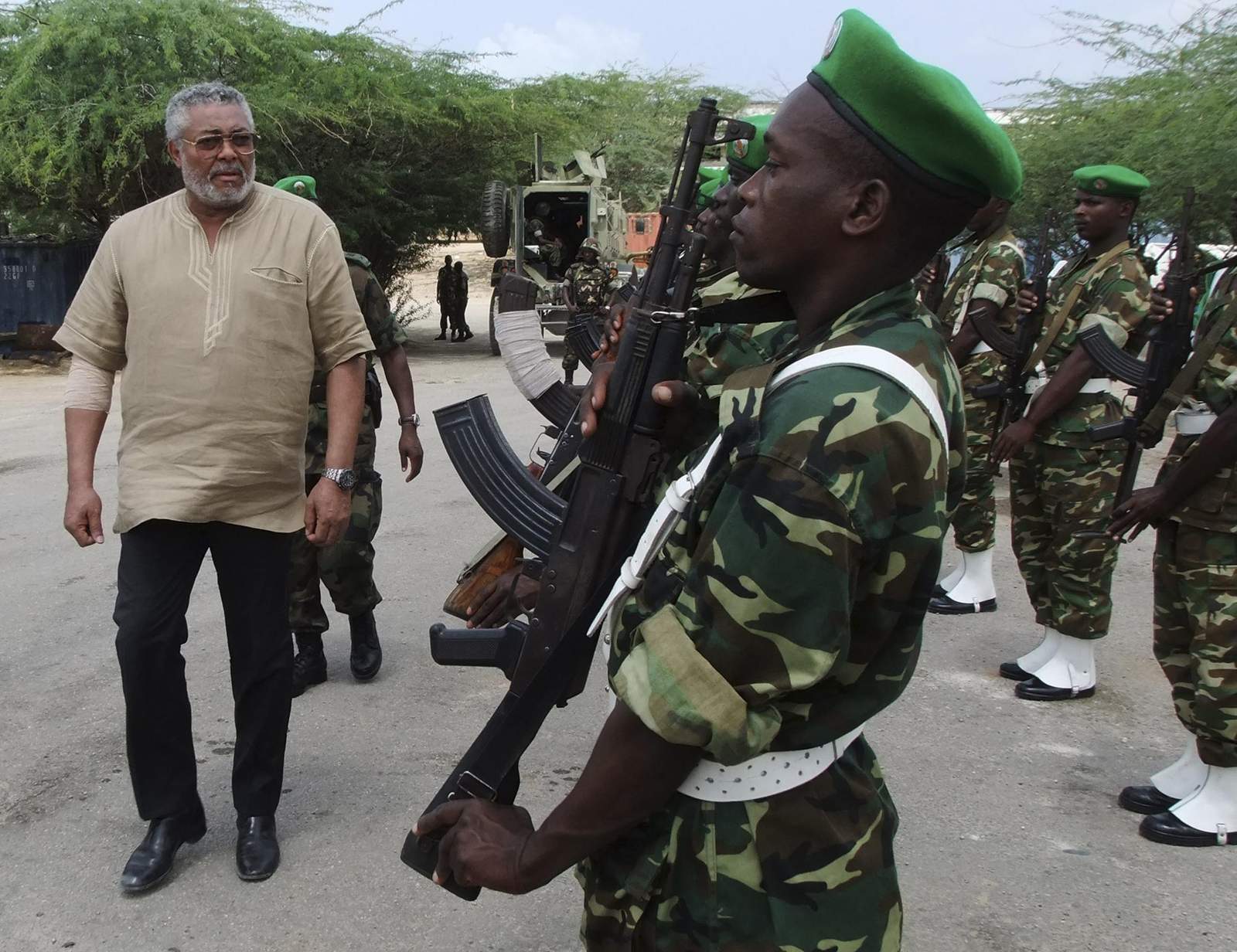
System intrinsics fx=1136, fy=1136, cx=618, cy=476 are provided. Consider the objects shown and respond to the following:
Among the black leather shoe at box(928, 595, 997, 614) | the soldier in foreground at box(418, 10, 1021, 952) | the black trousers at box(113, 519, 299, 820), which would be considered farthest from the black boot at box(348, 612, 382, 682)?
the soldier in foreground at box(418, 10, 1021, 952)

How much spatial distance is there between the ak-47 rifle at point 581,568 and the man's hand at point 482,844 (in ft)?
0.13

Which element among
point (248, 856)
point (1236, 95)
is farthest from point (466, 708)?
point (1236, 95)

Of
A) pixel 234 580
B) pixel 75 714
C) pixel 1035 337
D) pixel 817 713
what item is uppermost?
pixel 817 713

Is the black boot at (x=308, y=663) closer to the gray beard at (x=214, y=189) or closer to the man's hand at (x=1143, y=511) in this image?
the gray beard at (x=214, y=189)

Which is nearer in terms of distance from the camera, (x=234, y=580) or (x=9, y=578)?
(x=234, y=580)

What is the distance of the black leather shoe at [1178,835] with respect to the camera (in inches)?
127

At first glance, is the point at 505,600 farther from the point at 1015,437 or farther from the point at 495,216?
the point at 495,216

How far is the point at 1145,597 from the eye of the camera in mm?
5684

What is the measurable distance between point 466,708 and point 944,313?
309 centimetres

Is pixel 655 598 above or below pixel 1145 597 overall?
above

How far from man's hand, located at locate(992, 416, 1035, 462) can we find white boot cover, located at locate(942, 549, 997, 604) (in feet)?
3.18

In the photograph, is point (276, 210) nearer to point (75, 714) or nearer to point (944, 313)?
point (75, 714)

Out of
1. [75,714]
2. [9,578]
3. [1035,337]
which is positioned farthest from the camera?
[9,578]

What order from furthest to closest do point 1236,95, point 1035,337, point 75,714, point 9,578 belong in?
point 1236,95 → point 9,578 → point 1035,337 → point 75,714
